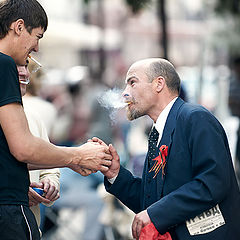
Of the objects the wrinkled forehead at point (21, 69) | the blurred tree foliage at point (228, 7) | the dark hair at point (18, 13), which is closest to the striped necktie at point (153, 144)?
the wrinkled forehead at point (21, 69)

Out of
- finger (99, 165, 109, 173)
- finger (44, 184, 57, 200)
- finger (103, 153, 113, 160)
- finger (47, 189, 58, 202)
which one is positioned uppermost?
finger (103, 153, 113, 160)

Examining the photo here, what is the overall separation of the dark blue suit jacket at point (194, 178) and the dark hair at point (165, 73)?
18 centimetres

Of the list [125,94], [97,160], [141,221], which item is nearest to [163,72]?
[125,94]

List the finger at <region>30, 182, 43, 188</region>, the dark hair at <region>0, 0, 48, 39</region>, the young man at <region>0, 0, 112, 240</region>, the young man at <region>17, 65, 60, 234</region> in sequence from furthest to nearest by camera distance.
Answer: the finger at <region>30, 182, 43, 188</region>, the young man at <region>17, 65, 60, 234</region>, the dark hair at <region>0, 0, 48, 39</region>, the young man at <region>0, 0, 112, 240</region>

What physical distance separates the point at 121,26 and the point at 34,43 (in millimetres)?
24196

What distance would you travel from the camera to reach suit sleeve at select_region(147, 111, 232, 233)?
249cm

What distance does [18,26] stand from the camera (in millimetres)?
2299

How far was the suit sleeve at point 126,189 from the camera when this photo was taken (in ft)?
9.73

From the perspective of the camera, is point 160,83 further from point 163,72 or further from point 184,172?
point 184,172

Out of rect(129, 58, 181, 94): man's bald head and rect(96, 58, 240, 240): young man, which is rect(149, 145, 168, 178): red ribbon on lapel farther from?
rect(129, 58, 181, 94): man's bald head

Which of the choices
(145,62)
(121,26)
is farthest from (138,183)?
(121,26)

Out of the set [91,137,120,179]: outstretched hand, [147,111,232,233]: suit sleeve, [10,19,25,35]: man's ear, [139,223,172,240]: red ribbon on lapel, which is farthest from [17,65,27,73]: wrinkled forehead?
[139,223,172,240]: red ribbon on lapel

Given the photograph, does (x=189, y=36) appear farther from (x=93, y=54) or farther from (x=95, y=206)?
(x=95, y=206)

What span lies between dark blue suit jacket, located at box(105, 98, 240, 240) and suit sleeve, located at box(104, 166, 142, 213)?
289 millimetres
